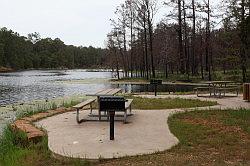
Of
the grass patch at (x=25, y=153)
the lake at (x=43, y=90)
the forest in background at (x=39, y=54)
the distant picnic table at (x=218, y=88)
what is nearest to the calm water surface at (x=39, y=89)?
the lake at (x=43, y=90)

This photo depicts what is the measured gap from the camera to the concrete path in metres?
8.16

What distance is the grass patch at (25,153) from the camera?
7719 millimetres

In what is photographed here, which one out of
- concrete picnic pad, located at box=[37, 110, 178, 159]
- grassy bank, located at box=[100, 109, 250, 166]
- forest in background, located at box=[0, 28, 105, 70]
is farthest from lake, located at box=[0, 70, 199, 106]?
forest in background, located at box=[0, 28, 105, 70]

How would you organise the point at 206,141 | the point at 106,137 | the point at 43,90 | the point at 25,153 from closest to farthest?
the point at 25,153 < the point at 206,141 < the point at 106,137 < the point at 43,90

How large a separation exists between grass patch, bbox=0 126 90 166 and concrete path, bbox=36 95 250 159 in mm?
232

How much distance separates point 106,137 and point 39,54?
15233 cm

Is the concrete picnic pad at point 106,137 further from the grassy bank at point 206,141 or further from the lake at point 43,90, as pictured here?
the lake at point 43,90

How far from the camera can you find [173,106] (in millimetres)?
15859

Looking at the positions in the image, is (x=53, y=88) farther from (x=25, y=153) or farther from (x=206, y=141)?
(x=206, y=141)

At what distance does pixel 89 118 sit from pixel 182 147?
15.7 ft

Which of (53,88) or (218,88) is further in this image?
(53,88)

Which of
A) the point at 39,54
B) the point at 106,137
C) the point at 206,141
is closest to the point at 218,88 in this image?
the point at 206,141

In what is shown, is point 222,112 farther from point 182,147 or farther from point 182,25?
point 182,25

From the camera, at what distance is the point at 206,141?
355 inches
